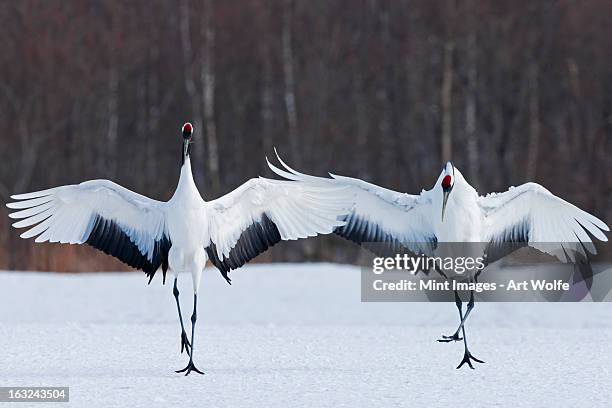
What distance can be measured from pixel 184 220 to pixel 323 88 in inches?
623

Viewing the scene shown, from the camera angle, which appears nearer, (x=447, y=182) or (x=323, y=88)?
(x=447, y=182)

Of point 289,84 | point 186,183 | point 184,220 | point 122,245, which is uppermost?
point 289,84

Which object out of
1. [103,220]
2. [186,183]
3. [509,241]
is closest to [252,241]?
[186,183]

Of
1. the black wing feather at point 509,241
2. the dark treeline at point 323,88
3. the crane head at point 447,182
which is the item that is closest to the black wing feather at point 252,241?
the crane head at point 447,182

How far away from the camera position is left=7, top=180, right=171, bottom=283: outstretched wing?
25.0ft

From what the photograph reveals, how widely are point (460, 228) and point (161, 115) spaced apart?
18.9m

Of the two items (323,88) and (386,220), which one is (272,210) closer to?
(386,220)

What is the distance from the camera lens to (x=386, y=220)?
27.4 feet

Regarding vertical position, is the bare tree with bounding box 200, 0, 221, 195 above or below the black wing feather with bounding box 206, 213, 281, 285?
above

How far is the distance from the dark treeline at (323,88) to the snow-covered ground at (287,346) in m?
7.36

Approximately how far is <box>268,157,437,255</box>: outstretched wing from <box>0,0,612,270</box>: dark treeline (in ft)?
40.0

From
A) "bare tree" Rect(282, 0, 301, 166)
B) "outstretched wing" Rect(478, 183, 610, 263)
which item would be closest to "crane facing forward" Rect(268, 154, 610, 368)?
"outstretched wing" Rect(478, 183, 610, 263)

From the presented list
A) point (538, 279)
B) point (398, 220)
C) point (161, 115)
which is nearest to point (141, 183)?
point (161, 115)

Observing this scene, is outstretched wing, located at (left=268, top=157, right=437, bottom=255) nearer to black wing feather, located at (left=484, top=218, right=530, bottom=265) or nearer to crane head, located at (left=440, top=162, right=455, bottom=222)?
crane head, located at (left=440, top=162, right=455, bottom=222)
